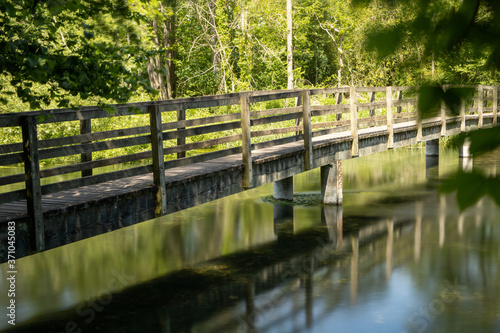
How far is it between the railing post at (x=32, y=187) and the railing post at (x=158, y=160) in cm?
159

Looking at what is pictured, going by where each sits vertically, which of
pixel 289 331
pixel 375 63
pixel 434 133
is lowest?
pixel 289 331

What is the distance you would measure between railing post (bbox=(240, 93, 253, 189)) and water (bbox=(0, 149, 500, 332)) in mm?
1441

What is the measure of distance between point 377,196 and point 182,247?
234 inches

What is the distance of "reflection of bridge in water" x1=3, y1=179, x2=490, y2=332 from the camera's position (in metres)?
7.30

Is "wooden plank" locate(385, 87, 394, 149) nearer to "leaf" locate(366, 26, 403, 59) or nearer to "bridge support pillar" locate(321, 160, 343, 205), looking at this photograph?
"bridge support pillar" locate(321, 160, 343, 205)

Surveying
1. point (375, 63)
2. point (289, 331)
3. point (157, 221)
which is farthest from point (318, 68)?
point (375, 63)

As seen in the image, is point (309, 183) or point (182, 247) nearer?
point (182, 247)

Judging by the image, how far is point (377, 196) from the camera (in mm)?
14977

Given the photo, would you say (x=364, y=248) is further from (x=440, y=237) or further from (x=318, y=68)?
(x=318, y=68)

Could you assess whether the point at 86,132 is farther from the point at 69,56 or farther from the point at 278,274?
the point at 278,274

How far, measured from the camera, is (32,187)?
5762 mm

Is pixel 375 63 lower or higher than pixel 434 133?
higher

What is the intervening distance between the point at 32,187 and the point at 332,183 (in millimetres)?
8477

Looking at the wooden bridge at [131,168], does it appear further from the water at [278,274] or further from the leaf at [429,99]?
the leaf at [429,99]
